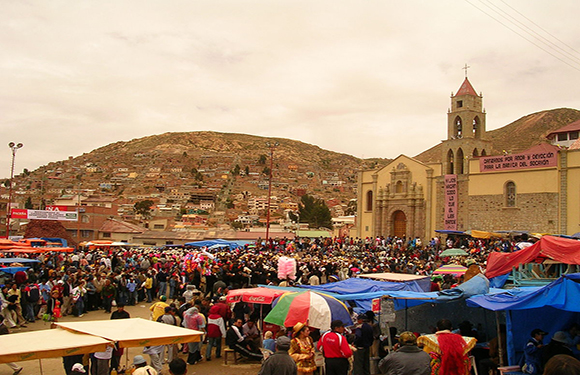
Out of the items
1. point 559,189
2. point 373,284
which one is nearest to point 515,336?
point 373,284

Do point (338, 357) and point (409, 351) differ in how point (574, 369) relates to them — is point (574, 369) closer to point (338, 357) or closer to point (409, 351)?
point (409, 351)

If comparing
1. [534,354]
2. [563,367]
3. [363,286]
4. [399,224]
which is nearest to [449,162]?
[399,224]

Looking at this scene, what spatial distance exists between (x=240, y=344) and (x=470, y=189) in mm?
29943

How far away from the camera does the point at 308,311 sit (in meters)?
9.91

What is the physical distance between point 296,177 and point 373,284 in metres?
135

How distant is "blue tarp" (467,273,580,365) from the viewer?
828 centimetres

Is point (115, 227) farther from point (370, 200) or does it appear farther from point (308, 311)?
point (308, 311)

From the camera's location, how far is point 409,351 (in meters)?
6.71

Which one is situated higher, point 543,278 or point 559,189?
point 559,189

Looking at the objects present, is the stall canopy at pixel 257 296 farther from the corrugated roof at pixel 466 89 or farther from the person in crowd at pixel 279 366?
the corrugated roof at pixel 466 89

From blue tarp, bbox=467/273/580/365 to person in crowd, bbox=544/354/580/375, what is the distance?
415cm

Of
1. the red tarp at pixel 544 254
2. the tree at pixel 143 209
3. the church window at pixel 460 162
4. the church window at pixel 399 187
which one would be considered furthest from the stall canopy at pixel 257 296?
the tree at pixel 143 209

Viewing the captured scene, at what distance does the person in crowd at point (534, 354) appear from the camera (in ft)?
27.0

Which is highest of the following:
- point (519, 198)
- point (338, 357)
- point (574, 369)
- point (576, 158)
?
point (576, 158)
